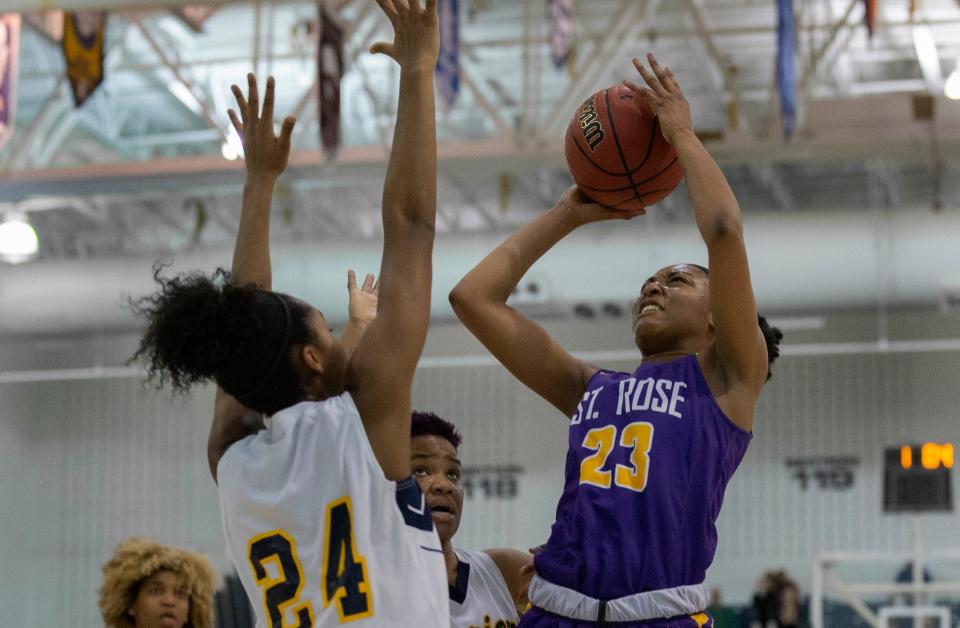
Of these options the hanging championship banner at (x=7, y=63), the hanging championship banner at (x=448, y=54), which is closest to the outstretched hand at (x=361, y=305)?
the hanging championship banner at (x=448, y=54)

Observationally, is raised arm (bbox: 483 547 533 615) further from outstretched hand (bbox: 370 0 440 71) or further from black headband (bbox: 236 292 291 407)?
outstretched hand (bbox: 370 0 440 71)

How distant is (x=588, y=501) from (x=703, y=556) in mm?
283

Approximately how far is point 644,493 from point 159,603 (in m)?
2.42

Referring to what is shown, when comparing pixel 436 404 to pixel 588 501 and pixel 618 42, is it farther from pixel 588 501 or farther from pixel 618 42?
pixel 588 501

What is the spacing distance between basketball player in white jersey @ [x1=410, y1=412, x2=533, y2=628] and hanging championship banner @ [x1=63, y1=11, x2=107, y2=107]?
22.2ft

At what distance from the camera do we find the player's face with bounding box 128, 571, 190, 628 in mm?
4938

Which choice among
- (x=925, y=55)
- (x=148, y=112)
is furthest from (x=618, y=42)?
(x=148, y=112)

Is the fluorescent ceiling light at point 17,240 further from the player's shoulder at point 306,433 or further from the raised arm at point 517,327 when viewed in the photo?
the player's shoulder at point 306,433

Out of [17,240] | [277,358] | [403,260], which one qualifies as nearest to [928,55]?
[17,240]

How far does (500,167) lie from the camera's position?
1223cm

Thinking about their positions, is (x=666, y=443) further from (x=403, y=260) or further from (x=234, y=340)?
(x=234, y=340)

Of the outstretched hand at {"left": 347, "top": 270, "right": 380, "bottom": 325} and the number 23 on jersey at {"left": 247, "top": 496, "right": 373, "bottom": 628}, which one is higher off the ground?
the outstretched hand at {"left": 347, "top": 270, "right": 380, "bottom": 325}

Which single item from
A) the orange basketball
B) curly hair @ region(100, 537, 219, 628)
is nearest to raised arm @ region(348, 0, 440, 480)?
the orange basketball

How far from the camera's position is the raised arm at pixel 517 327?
3529mm
